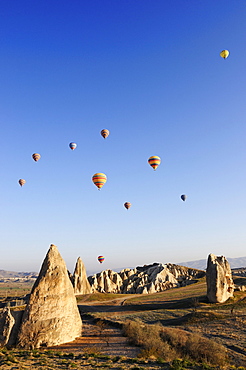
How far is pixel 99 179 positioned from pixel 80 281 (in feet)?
126

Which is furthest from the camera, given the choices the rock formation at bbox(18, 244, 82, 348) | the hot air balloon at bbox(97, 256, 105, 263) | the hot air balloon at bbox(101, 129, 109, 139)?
the hot air balloon at bbox(97, 256, 105, 263)

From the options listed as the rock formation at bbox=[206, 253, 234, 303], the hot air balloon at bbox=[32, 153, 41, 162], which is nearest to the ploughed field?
the rock formation at bbox=[206, 253, 234, 303]

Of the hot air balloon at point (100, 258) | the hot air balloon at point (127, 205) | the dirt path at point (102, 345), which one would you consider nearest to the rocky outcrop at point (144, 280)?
the hot air balloon at point (100, 258)

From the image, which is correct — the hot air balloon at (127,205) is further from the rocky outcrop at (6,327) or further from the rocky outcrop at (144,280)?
the rocky outcrop at (6,327)

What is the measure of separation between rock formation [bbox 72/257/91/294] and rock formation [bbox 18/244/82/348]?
189 feet

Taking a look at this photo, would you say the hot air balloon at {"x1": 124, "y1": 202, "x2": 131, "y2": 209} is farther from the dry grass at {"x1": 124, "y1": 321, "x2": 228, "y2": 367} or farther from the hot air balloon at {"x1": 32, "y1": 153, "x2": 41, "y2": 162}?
the dry grass at {"x1": 124, "y1": 321, "x2": 228, "y2": 367}

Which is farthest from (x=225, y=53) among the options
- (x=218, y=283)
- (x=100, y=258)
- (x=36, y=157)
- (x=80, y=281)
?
(x=100, y=258)

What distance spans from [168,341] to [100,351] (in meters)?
6.80

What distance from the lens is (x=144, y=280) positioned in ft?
307

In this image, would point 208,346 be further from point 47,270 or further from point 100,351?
point 47,270

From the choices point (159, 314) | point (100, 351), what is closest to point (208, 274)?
point (159, 314)

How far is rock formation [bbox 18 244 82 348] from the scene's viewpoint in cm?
2544

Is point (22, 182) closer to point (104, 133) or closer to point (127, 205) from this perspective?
point (104, 133)

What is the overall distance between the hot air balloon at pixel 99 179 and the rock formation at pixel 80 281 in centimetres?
3488
